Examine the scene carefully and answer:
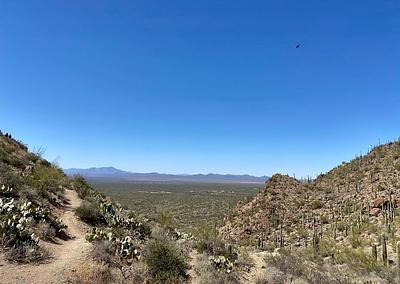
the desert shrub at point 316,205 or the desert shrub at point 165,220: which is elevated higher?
the desert shrub at point 316,205

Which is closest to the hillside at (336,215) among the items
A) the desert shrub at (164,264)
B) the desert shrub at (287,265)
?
→ the desert shrub at (287,265)

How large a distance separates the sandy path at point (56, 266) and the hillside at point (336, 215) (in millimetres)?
10154

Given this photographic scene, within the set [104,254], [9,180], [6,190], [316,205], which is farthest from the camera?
[316,205]

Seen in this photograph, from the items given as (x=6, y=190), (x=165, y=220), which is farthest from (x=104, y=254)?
(x=165, y=220)

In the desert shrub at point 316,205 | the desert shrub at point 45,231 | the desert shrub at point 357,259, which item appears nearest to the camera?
the desert shrub at point 45,231

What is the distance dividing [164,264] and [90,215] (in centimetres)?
469

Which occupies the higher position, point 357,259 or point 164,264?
point 164,264

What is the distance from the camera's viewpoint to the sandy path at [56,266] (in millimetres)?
7457

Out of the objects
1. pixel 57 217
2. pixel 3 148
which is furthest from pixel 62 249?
pixel 3 148

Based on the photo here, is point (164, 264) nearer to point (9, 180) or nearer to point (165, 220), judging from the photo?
point (9, 180)

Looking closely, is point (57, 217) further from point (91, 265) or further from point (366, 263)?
point (366, 263)

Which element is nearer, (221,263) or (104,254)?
(104,254)

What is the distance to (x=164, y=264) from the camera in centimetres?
977

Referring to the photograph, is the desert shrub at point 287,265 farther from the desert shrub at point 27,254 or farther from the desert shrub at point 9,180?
the desert shrub at point 9,180
